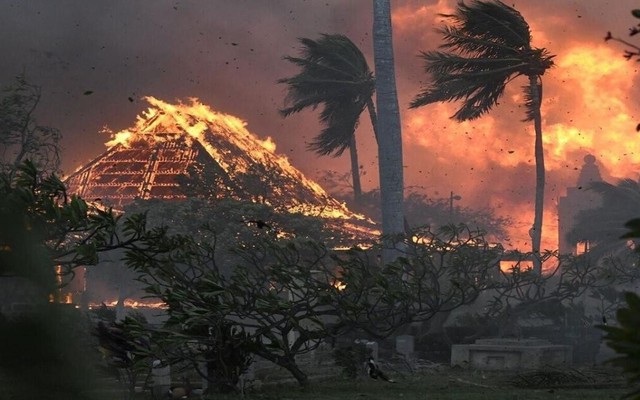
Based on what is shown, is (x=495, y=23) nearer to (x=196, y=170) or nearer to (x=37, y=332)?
(x=196, y=170)

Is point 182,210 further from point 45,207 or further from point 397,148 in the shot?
point 45,207

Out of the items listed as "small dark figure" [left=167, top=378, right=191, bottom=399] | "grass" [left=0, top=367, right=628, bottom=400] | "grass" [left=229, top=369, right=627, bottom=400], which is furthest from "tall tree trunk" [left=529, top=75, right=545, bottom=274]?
"small dark figure" [left=167, top=378, right=191, bottom=399]

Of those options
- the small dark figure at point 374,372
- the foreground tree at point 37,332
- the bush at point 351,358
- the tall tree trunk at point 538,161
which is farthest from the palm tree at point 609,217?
the foreground tree at point 37,332

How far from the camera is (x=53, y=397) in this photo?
1370 mm

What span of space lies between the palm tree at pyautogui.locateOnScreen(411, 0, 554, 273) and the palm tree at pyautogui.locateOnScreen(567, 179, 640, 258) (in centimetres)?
921

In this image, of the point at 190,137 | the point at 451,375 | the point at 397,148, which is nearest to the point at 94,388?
the point at 451,375

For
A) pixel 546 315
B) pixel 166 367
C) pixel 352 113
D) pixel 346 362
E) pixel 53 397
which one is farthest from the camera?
pixel 352 113

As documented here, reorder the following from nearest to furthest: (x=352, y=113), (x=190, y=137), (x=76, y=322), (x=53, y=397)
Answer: (x=53, y=397) < (x=76, y=322) < (x=352, y=113) < (x=190, y=137)

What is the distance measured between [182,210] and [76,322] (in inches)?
1734

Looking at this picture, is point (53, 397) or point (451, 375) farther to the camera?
point (451, 375)

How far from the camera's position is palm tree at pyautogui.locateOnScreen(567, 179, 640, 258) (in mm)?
44938

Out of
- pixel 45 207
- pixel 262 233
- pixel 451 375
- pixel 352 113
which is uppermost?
pixel 352 113

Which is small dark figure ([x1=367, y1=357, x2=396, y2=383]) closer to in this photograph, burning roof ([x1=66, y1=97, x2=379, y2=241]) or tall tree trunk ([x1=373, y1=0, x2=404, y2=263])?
tall tree trunk ([x1=373, y1=0, x2=404, y2=263])

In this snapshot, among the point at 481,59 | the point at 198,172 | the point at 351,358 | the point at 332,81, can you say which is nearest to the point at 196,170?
the point at 198,172
